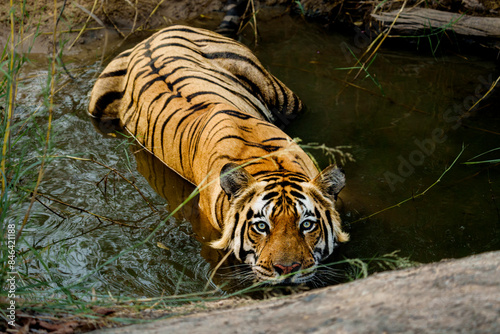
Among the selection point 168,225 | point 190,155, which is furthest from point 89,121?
point 168,225

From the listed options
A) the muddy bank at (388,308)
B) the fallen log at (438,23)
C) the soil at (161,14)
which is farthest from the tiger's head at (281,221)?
the soil at (161,14)

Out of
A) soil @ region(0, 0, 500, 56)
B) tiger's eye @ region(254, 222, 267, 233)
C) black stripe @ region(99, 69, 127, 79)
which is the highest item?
soil @ region(0, 0, 500, 56)

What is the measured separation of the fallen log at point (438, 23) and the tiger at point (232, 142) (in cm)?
172

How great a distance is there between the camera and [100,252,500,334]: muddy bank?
1525mm

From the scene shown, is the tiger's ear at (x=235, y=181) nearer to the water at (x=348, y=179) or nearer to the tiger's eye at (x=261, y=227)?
the tiger's eye at (x=261, y=227)

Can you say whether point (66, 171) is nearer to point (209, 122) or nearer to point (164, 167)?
point (164, 167)

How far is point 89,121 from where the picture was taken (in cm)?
511

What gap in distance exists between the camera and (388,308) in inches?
63.2

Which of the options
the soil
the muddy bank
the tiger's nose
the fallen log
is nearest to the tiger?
the tiger's nose

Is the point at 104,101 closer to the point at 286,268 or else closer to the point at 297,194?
the point at 297,194

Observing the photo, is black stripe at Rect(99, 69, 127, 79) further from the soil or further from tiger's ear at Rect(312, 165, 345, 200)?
tiger's ear at Rect(312, 165, 345, 200)

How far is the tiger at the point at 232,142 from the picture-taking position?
3.09 metres

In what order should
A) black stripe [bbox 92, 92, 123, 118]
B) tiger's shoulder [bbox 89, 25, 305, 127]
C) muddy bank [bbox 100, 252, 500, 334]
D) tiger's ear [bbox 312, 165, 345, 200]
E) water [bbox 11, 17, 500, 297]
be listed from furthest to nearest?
1. black stripe [bbox 92, 92, 123, 118]
2. tiger's shoulder [bbox 89, 25, 305, 127]
3. water [bbox 11, 17, 500, 297]
4. tiger's ear [bbox 312, 165, 345, 200]
5. muddy bank [bbox 100, 252, 500, 334]

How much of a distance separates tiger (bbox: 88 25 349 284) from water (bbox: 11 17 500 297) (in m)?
0.26
